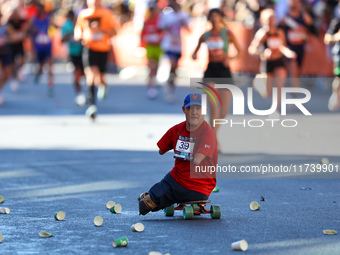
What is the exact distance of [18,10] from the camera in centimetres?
1856

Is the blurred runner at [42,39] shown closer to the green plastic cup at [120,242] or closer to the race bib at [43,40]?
the race bib at [43,40]

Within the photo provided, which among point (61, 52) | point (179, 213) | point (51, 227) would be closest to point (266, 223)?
point (179, 213)

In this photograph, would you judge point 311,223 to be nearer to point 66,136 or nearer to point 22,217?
point 22,217

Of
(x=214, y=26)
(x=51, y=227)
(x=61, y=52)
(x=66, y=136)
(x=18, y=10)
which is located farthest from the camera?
(x=61, y=52)

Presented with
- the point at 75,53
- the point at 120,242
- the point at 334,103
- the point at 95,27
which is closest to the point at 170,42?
the point at 75,53

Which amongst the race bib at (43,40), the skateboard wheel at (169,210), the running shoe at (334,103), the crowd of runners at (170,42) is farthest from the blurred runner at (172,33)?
the skateboard wheel at (169,210)

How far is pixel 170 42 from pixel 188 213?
40.2ft

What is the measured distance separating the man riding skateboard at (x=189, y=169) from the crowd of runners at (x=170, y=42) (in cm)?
395

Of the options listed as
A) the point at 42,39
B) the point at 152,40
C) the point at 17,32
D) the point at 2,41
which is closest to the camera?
the point at 2,41

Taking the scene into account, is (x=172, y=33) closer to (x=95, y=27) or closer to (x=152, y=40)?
(x=152, y=40)

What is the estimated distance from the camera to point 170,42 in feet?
62.3

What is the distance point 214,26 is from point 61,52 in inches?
821

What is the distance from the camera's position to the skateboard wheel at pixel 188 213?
701cm

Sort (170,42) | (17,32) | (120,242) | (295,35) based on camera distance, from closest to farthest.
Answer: (120,242), (295,35), (17,32), (170,42)
